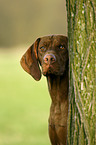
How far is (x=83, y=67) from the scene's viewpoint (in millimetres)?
4098

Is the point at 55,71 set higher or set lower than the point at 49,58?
lower

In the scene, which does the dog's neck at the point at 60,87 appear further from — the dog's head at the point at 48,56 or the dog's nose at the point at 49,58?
the dog's nose at the point at 49,58

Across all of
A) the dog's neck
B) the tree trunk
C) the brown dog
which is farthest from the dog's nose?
the dog's neck

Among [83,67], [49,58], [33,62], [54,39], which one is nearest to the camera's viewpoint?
[83,67]

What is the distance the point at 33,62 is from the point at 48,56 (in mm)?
491

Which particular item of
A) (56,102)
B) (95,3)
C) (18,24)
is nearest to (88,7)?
(95,3)

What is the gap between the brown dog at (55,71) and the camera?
4355mm

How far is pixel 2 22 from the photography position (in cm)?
2809

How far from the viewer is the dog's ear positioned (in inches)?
A: 184

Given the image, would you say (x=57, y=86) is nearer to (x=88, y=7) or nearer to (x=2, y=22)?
(x=88, y=7)

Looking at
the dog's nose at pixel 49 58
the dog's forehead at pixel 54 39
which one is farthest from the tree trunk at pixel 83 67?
the dog's forehead at pixel 54 39

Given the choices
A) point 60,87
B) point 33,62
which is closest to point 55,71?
point 60,87

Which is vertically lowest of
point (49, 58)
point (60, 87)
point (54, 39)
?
point (60, 87)

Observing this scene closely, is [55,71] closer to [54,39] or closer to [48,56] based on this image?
[48,56]
